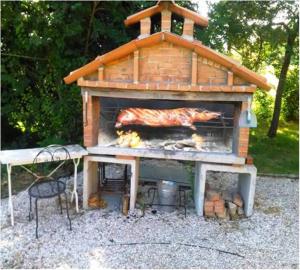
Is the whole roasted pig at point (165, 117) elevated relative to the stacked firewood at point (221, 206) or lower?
elevated

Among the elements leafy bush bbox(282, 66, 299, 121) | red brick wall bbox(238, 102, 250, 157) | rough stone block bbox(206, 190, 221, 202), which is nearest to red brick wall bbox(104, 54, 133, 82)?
red brick wall bbox(238, 102, 250, 157)

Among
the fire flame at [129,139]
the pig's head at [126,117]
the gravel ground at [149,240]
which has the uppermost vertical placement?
the pig's head at [126,117]

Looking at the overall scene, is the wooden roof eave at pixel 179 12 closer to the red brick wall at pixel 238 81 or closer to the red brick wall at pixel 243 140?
the red brick wall at pixel 238 81

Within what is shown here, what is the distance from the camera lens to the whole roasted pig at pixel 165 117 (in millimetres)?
5188

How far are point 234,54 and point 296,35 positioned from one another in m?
2.52

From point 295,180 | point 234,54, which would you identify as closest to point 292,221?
point 295,180

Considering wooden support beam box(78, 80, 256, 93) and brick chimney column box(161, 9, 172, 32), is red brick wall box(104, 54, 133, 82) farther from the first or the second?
brick chimney column box(161, 9, 172, 32)

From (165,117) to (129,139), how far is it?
0.66m

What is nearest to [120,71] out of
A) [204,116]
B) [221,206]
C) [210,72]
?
[210,72]

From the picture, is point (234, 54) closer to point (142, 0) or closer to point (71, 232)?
point (142, 0)

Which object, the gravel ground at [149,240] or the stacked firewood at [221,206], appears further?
the stacked firewood at [221,206]

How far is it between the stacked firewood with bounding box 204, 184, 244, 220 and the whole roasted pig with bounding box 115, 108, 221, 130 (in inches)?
44.7

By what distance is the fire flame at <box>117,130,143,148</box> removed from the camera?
5.31 metres

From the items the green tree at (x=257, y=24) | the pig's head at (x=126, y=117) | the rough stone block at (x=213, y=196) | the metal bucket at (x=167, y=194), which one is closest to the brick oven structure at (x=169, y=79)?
the pig's head at (x=126, y=117)
